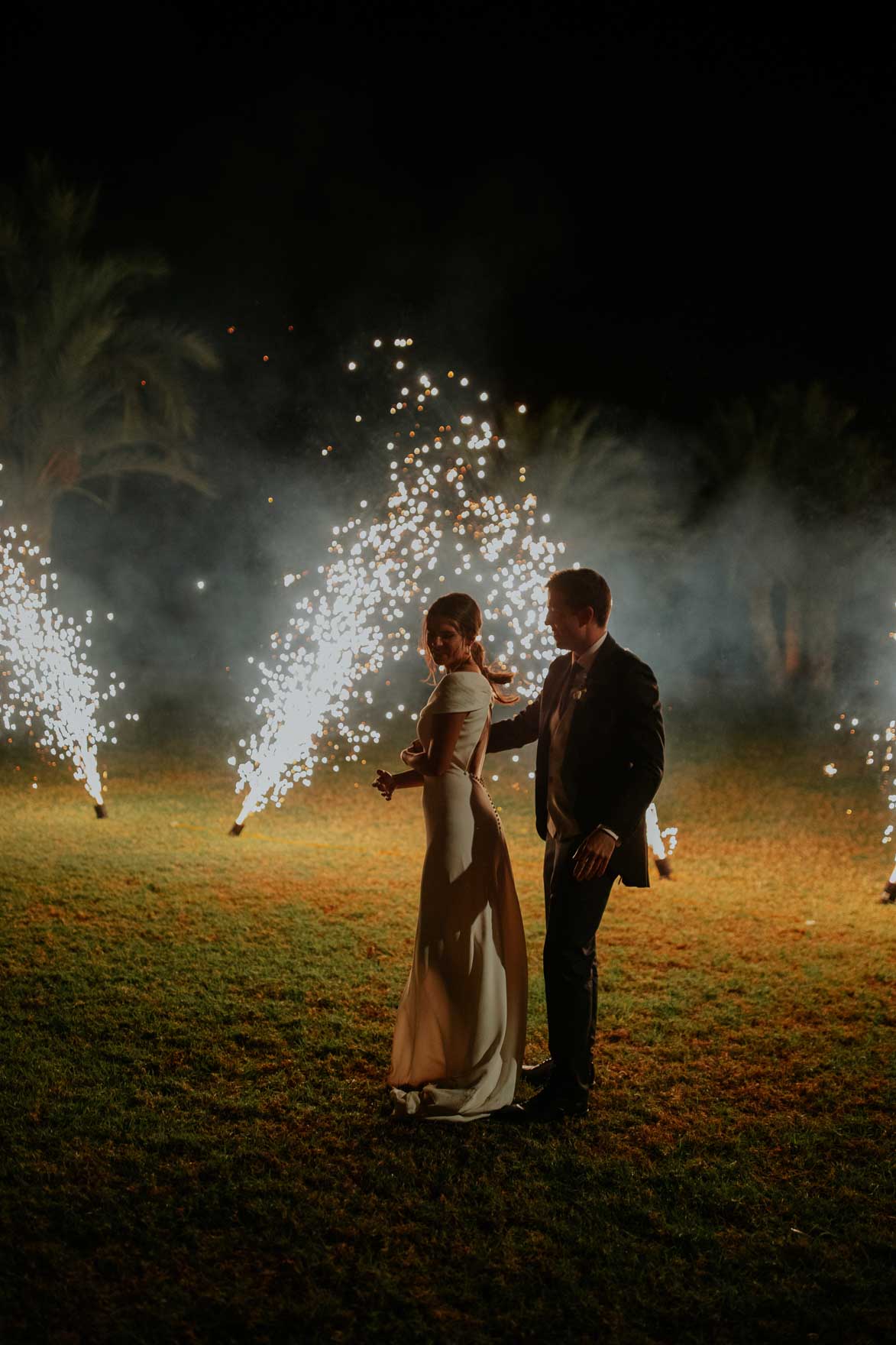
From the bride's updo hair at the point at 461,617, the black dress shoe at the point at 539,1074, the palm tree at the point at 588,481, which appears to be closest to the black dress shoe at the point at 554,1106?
the black dress shoe at the point at 539,1074

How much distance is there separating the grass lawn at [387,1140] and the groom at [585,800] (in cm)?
35

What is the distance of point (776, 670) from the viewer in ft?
84.5

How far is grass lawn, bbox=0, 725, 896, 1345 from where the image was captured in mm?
3266

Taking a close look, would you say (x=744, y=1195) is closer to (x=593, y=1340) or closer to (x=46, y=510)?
(x=593, y=1340)


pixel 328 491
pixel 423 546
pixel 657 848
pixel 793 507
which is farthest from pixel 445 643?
pixel 328 491

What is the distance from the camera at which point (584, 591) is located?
4.72 m

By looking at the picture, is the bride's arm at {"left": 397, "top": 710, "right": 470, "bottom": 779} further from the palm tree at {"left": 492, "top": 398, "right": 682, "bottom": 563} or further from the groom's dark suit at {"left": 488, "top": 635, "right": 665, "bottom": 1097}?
the palm tree at {"left": 492, "top": 398, "right": 682, "bottom": 563}

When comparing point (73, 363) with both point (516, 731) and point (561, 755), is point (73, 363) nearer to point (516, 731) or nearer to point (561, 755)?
point (516, 731)

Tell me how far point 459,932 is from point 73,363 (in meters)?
16.9

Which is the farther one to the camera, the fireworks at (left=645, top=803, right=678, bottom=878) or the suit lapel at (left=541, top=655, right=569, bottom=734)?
the fireworks at (left=645, top=803, right=678, bottom=878)

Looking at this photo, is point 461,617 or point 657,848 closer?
point 461,617

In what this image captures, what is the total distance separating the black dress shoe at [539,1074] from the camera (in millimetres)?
4949

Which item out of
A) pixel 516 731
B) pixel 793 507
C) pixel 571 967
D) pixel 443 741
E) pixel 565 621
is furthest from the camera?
pixel 793 507

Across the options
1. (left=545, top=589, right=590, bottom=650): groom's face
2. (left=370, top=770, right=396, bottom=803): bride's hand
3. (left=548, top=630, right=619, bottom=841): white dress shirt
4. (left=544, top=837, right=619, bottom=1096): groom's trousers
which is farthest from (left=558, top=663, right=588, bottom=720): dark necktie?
(left=370, top=770, right=396, bottom=803): bride's hand
